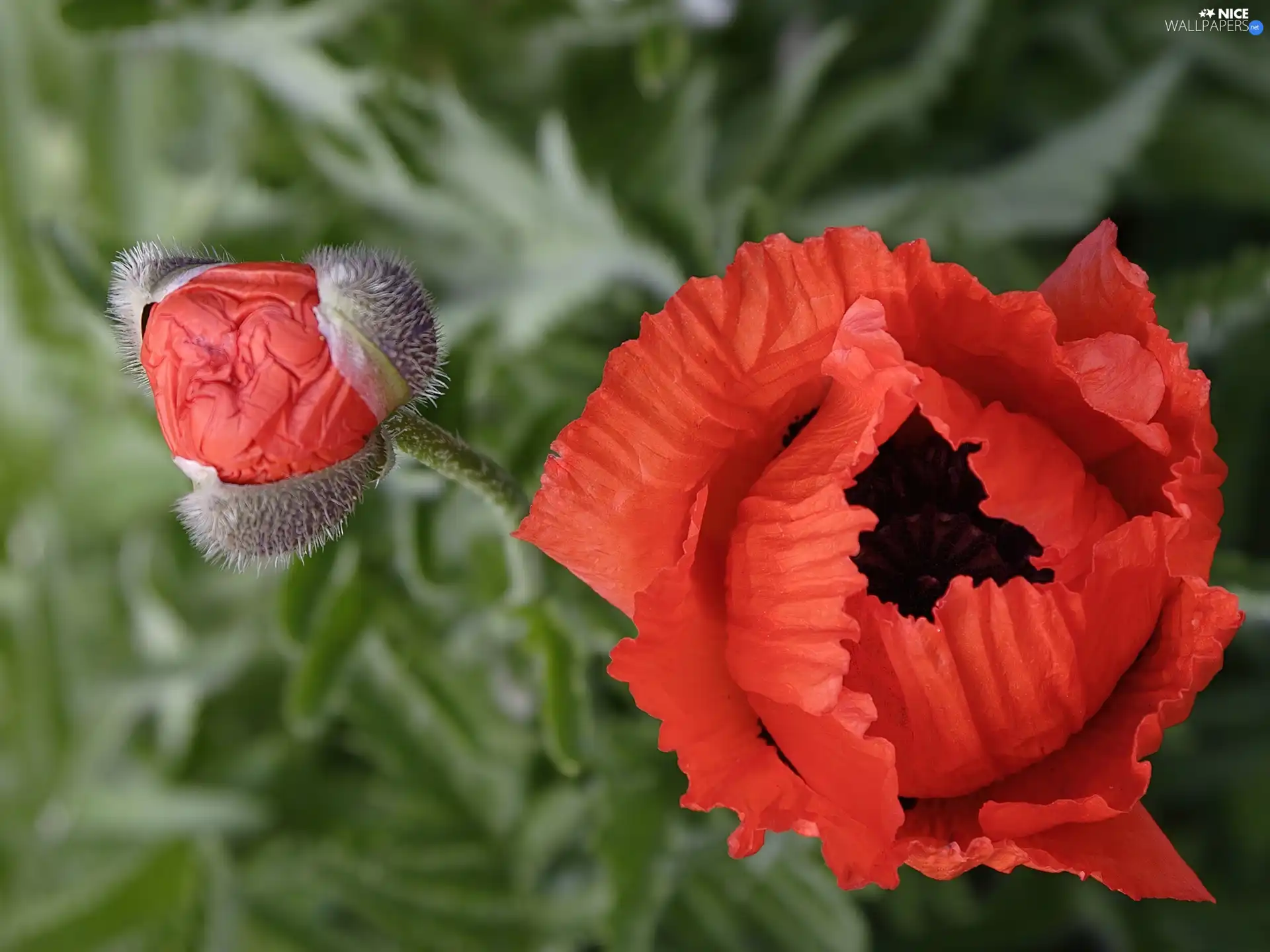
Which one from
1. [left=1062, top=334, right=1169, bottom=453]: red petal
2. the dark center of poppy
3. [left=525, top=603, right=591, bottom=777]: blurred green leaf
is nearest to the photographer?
[left=1062, top=334, right=1169, bottom=453]: red petal

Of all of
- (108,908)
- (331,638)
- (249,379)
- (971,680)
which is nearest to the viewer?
(249,379)

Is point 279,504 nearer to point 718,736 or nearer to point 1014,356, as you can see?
point 718,736

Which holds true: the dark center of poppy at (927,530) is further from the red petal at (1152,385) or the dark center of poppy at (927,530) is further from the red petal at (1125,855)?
the red petal at (1125,855)

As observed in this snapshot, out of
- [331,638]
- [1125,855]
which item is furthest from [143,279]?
[1125,855]

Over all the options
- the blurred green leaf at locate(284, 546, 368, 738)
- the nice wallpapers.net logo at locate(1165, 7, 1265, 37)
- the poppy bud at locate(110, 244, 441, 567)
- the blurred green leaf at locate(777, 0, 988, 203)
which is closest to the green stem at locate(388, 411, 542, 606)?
the poppy bud at locate(110, 244, 441, 567)

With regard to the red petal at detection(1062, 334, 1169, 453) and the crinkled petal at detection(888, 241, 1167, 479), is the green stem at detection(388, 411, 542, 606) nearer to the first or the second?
the crinkled petal at detection(888, 241, 1167, 479)

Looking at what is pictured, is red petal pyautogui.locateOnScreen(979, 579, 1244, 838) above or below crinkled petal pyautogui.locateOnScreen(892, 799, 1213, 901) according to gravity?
above

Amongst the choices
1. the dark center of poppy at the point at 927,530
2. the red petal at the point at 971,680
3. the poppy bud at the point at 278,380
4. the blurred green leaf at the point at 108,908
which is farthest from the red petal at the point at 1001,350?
the blurred green leaf at the point at 108,908

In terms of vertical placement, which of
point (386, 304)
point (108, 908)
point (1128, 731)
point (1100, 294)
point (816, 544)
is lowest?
point (108, 908)
